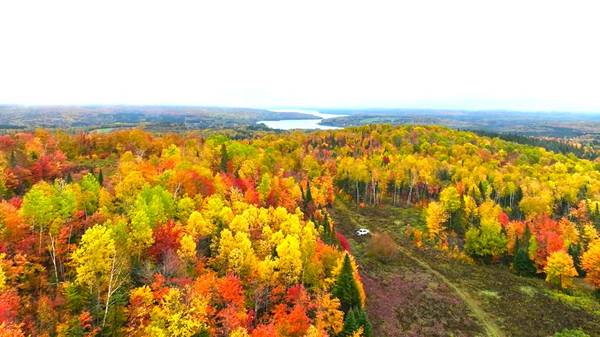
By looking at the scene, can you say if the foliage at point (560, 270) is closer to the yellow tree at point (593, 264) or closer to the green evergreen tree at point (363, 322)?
the yellow tree at point (593, 264)

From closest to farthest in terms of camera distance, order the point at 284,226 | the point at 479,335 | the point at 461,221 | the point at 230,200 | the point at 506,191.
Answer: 1. the point at 479,335
2. the point at 284,226
3. the point at 230,200
4. the point at 461,221
5. the point at 506,191

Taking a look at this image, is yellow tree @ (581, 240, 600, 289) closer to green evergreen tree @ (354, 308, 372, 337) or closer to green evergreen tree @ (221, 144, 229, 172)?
green evergreen tree @ (354, 308, 372, 337)

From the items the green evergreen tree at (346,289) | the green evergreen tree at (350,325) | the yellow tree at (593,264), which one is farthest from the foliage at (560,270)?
the green evergreen tree at (350,325)

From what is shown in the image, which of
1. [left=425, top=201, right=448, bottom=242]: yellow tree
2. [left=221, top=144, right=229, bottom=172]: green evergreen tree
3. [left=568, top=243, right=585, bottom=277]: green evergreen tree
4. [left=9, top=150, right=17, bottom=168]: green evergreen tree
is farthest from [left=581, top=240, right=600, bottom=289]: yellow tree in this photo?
[left=9, top=150, right=17, bottom=168]: green evergreen tree

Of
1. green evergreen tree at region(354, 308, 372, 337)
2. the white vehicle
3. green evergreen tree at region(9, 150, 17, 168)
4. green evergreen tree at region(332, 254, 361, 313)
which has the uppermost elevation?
green evergreen tree at region(9, 150, 17, 168)

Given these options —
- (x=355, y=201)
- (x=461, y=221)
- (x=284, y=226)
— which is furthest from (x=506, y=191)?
(x=284, y=226)

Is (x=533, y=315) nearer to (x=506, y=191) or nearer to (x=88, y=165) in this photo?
(x=506, y=191)
